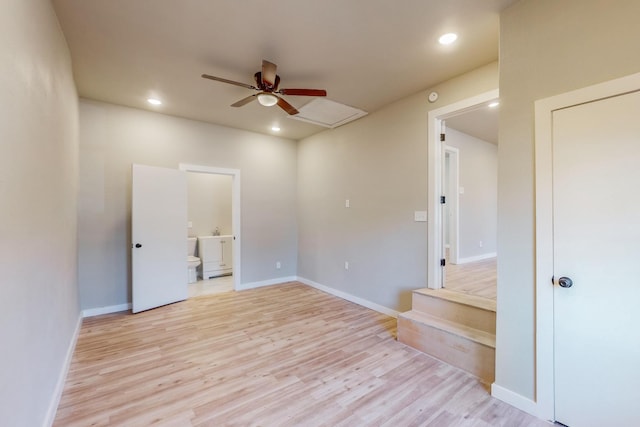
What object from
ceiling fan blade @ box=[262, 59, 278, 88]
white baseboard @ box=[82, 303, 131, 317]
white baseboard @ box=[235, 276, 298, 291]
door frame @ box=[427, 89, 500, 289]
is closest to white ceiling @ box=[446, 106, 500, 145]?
door frame @ box=[427, 89, 500, 289]

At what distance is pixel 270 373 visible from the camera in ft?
7.79

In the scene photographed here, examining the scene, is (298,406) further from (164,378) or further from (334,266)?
(334,266)

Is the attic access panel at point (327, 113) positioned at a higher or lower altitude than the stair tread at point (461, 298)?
higher

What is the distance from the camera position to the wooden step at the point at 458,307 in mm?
2510

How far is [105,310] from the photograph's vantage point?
3.76m

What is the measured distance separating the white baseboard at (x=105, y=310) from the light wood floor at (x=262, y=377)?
→ 16cm

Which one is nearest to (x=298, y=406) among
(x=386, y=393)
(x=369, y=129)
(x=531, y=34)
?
(x=386, y=393)

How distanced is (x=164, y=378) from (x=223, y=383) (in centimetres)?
51

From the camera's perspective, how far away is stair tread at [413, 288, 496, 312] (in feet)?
8.49

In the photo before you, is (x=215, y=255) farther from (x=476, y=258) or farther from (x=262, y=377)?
(x=476, y=258)

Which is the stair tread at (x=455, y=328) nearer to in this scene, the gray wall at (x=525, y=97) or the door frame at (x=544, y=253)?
the gray wall at (x=525, y=97)

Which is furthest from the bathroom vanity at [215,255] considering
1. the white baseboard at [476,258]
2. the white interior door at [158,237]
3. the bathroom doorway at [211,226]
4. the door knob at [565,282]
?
the door knob at [565,282]

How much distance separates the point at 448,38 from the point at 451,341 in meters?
2.66

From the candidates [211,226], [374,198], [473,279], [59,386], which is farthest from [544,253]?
[211,226]
